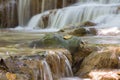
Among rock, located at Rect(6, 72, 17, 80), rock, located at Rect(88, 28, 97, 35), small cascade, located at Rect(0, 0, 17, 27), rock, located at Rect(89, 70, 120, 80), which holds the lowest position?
small cascade, located at Rect(0, 0, 17, 27)

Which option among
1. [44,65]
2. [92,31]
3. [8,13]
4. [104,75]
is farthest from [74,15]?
[44,65]

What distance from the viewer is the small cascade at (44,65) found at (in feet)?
17.2

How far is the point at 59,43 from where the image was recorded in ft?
24.0

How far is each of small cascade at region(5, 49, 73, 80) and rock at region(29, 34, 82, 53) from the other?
17.5 inches

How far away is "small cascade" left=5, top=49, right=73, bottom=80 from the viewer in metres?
5.24

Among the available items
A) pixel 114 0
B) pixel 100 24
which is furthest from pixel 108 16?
pixel 114 0

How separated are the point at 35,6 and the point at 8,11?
219 centimetres

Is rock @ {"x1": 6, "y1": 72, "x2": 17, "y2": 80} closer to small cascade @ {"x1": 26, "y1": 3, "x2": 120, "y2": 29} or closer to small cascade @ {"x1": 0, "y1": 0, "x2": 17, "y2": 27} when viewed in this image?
small cascade @ {"x1": 26, "y1": 3, "x2": 120, "y2": 29}

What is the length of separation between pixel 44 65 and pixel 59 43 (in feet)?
5.56

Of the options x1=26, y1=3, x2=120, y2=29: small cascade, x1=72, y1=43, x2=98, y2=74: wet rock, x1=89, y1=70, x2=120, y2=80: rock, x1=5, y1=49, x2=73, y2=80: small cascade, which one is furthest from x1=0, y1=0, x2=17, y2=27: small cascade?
x1=89, y1=70, x2=120, y2=80: rock

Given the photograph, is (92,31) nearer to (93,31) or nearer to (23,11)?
(93,31)

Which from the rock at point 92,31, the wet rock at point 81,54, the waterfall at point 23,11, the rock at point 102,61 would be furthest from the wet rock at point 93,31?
the waterfall at point 23,11

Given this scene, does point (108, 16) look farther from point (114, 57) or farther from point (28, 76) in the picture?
point (28, 76)

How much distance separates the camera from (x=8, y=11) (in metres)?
24.4
